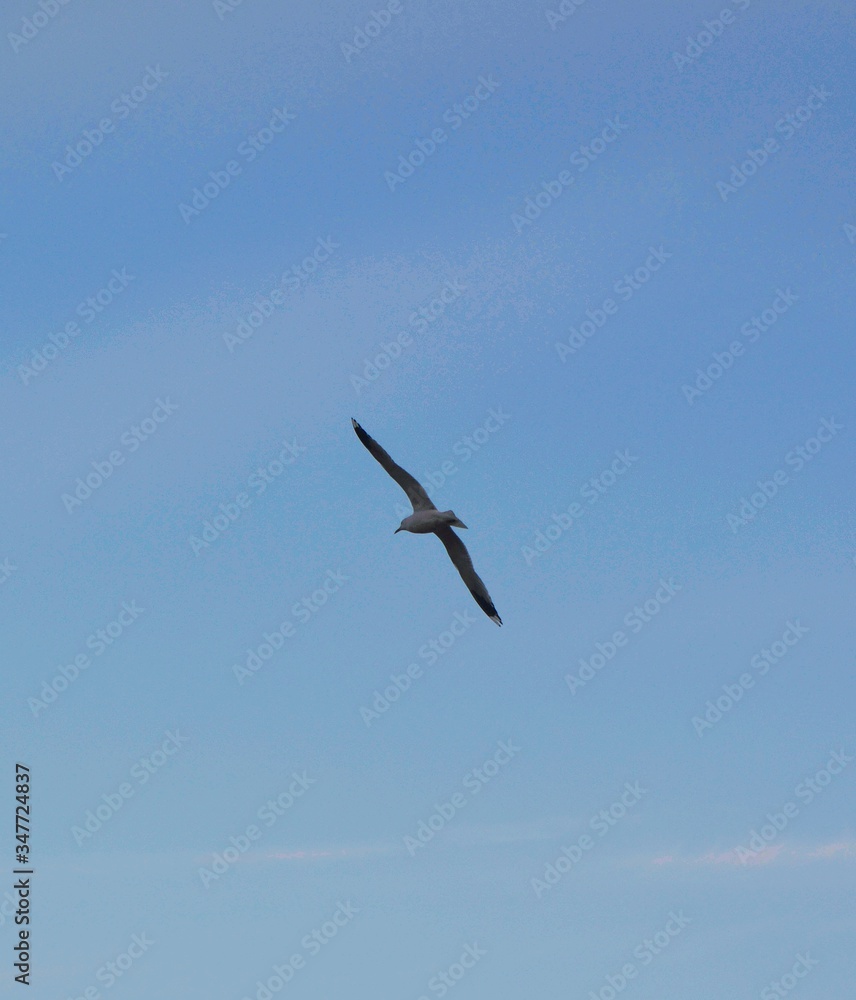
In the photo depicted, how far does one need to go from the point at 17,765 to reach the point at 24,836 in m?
2.46

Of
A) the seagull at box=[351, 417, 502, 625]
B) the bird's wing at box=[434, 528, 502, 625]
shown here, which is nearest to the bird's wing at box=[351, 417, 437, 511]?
the seagull at box=[351, 417, 502, 625]

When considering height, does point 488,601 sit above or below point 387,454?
below

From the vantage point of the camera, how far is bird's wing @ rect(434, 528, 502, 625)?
46031mm

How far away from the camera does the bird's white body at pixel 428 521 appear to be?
147ft

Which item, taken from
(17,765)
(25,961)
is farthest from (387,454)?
(25,961)

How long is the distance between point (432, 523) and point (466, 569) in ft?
8.45

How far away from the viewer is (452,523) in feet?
147

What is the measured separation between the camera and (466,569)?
4694cm

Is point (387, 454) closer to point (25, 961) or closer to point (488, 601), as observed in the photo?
point (488, 601)

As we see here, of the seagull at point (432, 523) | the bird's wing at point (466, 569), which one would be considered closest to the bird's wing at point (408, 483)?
the seagull at point (432, 523)

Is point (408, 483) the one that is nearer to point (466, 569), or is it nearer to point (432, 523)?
point (432, 523)

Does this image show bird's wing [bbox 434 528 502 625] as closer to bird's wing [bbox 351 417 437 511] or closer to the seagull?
the seagull

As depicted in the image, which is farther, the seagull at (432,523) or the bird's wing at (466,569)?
the bird's wing at (466,569)

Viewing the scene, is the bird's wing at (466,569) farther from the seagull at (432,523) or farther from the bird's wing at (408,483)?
the bird's wing at (408,483)
